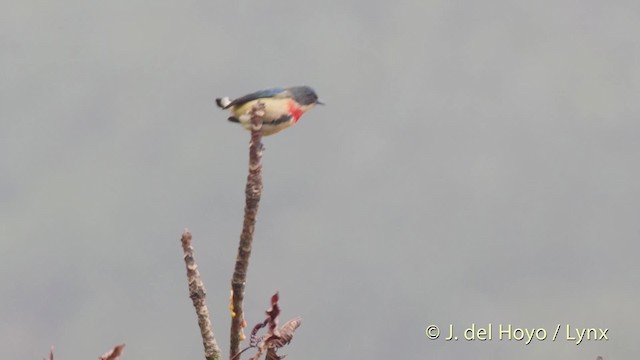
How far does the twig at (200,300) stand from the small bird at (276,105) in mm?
7507

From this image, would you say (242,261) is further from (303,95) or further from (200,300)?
(303,95)

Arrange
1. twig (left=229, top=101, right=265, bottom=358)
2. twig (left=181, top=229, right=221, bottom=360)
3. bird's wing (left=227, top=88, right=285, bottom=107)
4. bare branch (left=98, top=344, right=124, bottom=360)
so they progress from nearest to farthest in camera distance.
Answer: bare branch (left=98, top=344, right=124, bottom=360), twig (left=181, top=229, right=221, bottom=360), twig (left=229, top=101, right=265, bottom=358), bird's wing (left=227, top=88, right=285, bottom=107)

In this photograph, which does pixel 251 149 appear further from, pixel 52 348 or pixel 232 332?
pixel 52 348

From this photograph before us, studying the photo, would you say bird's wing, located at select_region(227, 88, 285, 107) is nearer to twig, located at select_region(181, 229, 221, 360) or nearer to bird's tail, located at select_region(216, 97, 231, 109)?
bird's tail, located at select_region(216, 97, 231, 109)

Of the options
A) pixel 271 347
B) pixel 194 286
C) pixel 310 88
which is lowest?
pixel 271 347

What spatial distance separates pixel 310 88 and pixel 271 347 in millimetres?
10070

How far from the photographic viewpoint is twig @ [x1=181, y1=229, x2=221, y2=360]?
220 inches

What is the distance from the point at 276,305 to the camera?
201 inches

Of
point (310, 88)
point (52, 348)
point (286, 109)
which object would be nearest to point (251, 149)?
point (52, 348)

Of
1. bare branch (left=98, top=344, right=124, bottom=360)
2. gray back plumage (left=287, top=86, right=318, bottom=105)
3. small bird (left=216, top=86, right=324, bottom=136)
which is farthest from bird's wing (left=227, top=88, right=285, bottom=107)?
bare branch (left=98, top=344, right=124, bottom=360)

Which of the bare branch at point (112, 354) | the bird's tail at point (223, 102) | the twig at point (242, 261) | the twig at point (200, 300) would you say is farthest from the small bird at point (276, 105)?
the bare branch at point (112, 354)

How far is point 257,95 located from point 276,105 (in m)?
0.74

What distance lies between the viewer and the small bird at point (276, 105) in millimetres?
13406

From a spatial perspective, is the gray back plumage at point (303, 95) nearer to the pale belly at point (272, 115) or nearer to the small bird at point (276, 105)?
the small bird at point (276, 105)
